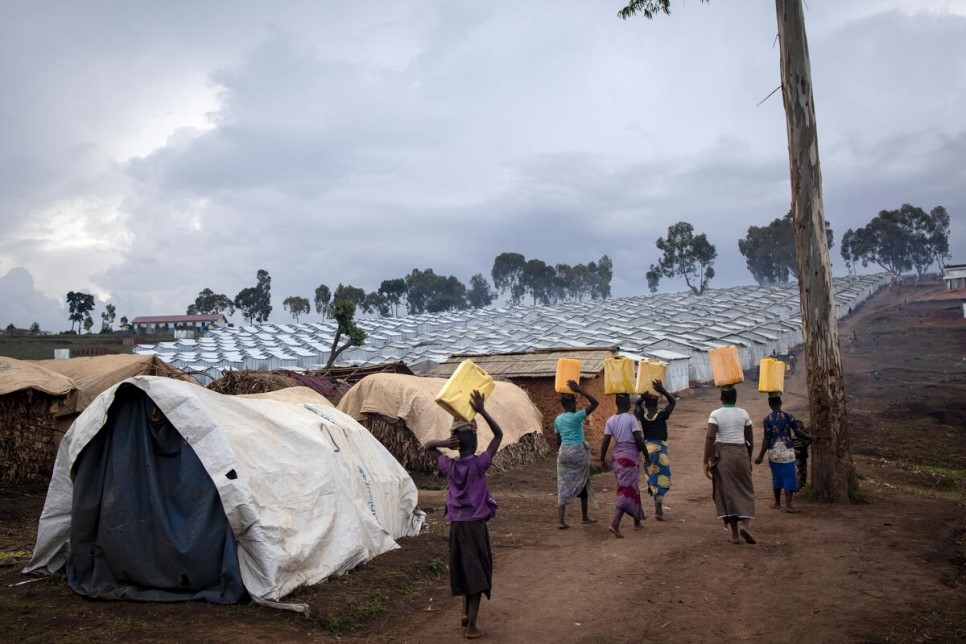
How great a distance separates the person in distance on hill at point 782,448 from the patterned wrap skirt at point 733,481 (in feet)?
5.39

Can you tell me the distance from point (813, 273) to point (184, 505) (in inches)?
341

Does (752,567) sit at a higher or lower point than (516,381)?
lower

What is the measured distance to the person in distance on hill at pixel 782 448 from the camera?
30.1 feet

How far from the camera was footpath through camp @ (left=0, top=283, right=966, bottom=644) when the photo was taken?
16.8 feet

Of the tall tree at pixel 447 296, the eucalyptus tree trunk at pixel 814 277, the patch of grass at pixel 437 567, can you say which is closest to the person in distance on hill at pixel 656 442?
the eucalyptus tree trunk at pixel 814 277

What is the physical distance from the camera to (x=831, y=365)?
9.75m

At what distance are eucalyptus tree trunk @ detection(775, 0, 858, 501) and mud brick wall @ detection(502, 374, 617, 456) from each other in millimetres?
7462

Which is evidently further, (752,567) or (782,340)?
(782,340)

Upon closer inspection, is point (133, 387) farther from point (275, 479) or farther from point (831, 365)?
point (831, 365)

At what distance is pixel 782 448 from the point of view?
30.4ft

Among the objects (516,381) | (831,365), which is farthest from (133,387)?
(516,381)

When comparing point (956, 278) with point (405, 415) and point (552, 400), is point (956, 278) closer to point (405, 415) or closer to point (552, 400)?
point (552, 400)

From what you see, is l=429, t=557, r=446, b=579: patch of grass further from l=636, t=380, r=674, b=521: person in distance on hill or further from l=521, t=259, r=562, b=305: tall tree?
l=521, t=259, r=562, b=305: tall tree

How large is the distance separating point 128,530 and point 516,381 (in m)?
12.8
